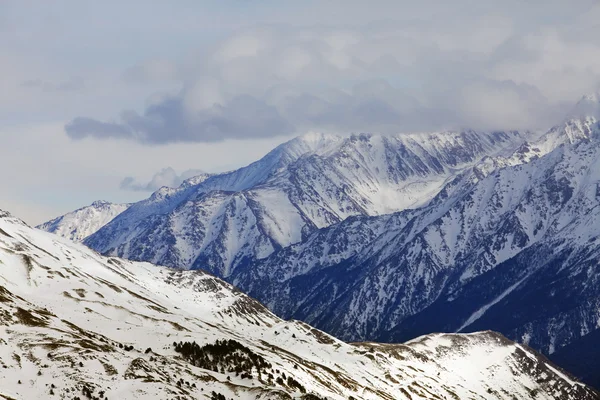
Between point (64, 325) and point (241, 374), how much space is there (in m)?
46.8

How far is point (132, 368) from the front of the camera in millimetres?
154000

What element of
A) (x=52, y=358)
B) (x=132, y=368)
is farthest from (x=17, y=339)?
(x=132, y=368)

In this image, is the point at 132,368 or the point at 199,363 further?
the point at 199,363

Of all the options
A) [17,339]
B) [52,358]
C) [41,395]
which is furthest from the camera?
[17,339]

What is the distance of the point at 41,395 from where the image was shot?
131625 millimetres

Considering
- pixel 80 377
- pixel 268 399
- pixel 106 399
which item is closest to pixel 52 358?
pixel 80 377

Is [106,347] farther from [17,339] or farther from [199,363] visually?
[199,363]

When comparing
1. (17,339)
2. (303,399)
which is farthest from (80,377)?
(303,399)

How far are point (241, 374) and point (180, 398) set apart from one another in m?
50.4

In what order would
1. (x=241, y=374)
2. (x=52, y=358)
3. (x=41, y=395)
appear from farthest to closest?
(x=241, y=374)
(x=52, y=358)
(x=41, y=395)

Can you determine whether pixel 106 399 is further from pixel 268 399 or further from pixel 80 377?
pixel 268 399

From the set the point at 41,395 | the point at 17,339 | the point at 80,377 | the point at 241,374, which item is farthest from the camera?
the point at 241,374

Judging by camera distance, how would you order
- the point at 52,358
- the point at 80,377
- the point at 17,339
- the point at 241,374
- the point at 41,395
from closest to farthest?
the point at 41,395, the point at 80,377, the point at 52,358, the point at 17,339, the point at 241,374

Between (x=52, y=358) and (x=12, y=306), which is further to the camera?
(x=12, y=306)
